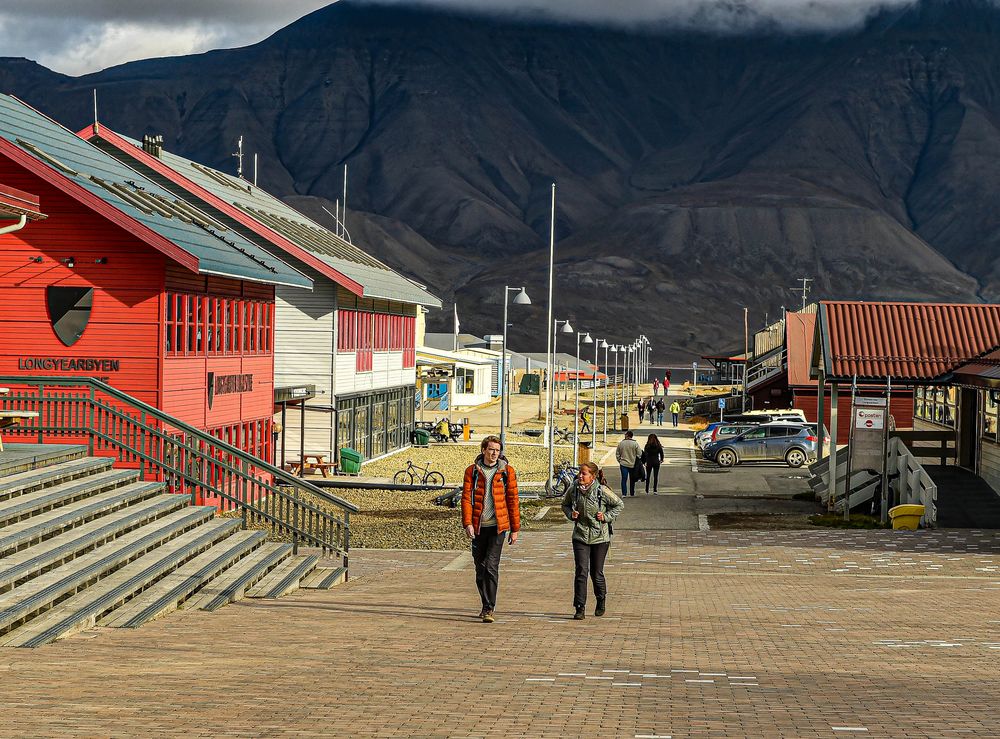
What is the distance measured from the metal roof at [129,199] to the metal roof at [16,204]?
995 centimetres

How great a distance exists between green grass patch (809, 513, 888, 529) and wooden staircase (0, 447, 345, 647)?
1331 cm

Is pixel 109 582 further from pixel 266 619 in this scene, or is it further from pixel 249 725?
pixel 249 725

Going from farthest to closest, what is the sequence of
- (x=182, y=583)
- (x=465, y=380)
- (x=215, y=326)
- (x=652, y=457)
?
(x=465, y=380) < (x=652, y=457) < (x=215, y=326) < (x=182, y=583)

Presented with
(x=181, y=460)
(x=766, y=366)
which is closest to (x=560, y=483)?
(x=181, y=460)

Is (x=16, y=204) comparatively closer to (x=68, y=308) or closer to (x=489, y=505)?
(x=489, y=505)

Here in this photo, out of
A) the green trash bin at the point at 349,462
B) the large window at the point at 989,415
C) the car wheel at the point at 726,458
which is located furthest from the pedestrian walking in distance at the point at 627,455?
the car wheel at the point at 726,458

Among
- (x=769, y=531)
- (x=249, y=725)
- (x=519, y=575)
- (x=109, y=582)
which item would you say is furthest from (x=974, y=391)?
(x=249, y=725)

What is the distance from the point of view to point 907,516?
27469 millimetres

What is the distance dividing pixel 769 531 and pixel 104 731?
21.4m

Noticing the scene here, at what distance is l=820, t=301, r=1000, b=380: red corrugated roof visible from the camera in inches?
1241

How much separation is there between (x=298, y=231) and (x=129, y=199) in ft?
57.7

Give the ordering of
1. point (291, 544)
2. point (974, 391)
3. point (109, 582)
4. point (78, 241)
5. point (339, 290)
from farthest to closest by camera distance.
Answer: point (339, 290) < point (974, 391) < point (78, 241) < point (291, 544) < point (109, 582)

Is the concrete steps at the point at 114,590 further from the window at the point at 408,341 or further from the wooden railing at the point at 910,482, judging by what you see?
the window at the point at 408,341

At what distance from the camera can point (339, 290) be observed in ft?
139
